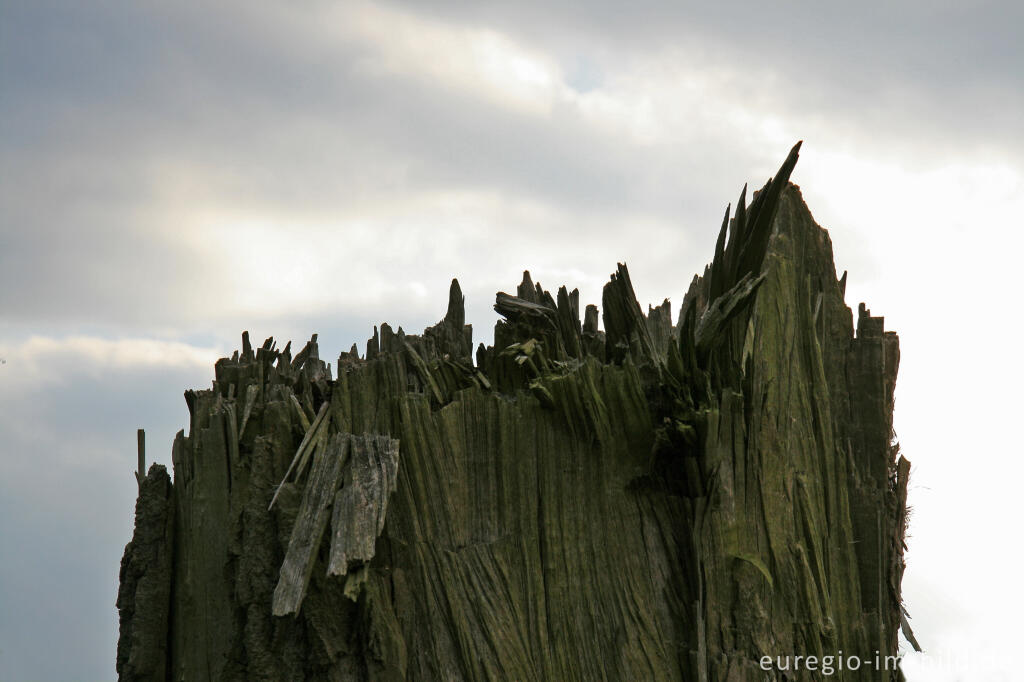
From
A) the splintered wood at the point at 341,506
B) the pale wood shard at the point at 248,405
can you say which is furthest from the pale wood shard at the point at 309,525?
the pale wood shard at the point at 248,405

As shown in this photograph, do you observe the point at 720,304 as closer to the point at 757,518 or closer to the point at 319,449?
the point at 757,518

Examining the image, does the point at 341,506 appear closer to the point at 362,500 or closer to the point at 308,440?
the point at 362,500

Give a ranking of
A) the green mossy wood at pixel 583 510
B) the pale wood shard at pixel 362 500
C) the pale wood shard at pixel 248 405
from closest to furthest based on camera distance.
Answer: the pale wood shard at pixel 362 500 < the green mossy wood at pixel 583 510 < the pale wood shard at pixel 248 405

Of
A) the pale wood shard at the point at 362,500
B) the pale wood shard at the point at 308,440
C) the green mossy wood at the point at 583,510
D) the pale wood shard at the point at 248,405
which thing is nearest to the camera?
the pale wood shard at the point at 362,500

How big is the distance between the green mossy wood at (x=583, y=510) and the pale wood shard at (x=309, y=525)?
0.01 metres

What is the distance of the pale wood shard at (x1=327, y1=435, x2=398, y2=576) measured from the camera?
18.9ft

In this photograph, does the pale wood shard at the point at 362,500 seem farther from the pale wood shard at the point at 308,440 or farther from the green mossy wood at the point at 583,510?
the pale wood shard at the point at 308,440

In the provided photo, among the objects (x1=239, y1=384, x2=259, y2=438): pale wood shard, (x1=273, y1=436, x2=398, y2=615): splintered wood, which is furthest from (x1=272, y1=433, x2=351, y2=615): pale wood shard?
(x1=239, y1=384, x2=259, y2=438): pale wood shard

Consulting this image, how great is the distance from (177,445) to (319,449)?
5.43ft

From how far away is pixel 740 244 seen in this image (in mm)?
6535

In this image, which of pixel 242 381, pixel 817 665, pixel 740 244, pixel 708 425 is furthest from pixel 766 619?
pixel 242 381

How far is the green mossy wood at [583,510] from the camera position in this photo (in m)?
6.05

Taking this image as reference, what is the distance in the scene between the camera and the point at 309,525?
19.7 feet

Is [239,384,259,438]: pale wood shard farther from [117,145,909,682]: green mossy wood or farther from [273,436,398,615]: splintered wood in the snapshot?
[273,436,398,615]: splintered wood
